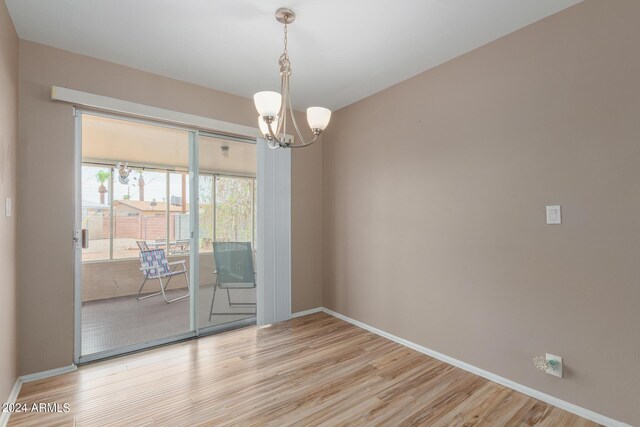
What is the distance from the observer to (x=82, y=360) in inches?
99.4

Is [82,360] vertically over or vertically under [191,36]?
under

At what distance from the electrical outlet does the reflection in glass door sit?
3.03 metres

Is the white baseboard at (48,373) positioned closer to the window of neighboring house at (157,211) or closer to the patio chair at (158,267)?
the window of neighboring house at (157,211)

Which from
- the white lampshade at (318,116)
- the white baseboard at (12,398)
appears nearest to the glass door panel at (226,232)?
the white baseboard at (12,398)

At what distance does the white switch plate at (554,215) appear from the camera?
1.96 m

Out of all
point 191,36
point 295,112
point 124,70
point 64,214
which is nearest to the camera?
point 191,36

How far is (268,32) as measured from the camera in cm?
220

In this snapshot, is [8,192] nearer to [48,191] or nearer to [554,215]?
[48,191]

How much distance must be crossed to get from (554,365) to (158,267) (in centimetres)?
444

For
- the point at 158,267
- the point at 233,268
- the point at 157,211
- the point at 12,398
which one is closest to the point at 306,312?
the point at 233,268

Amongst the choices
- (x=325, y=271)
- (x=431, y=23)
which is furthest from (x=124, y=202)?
(x=431, y=23)

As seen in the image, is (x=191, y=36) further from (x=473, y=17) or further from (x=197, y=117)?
(x=473, y=17)

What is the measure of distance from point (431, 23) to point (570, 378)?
2.48 m

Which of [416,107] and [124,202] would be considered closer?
[416,107]
